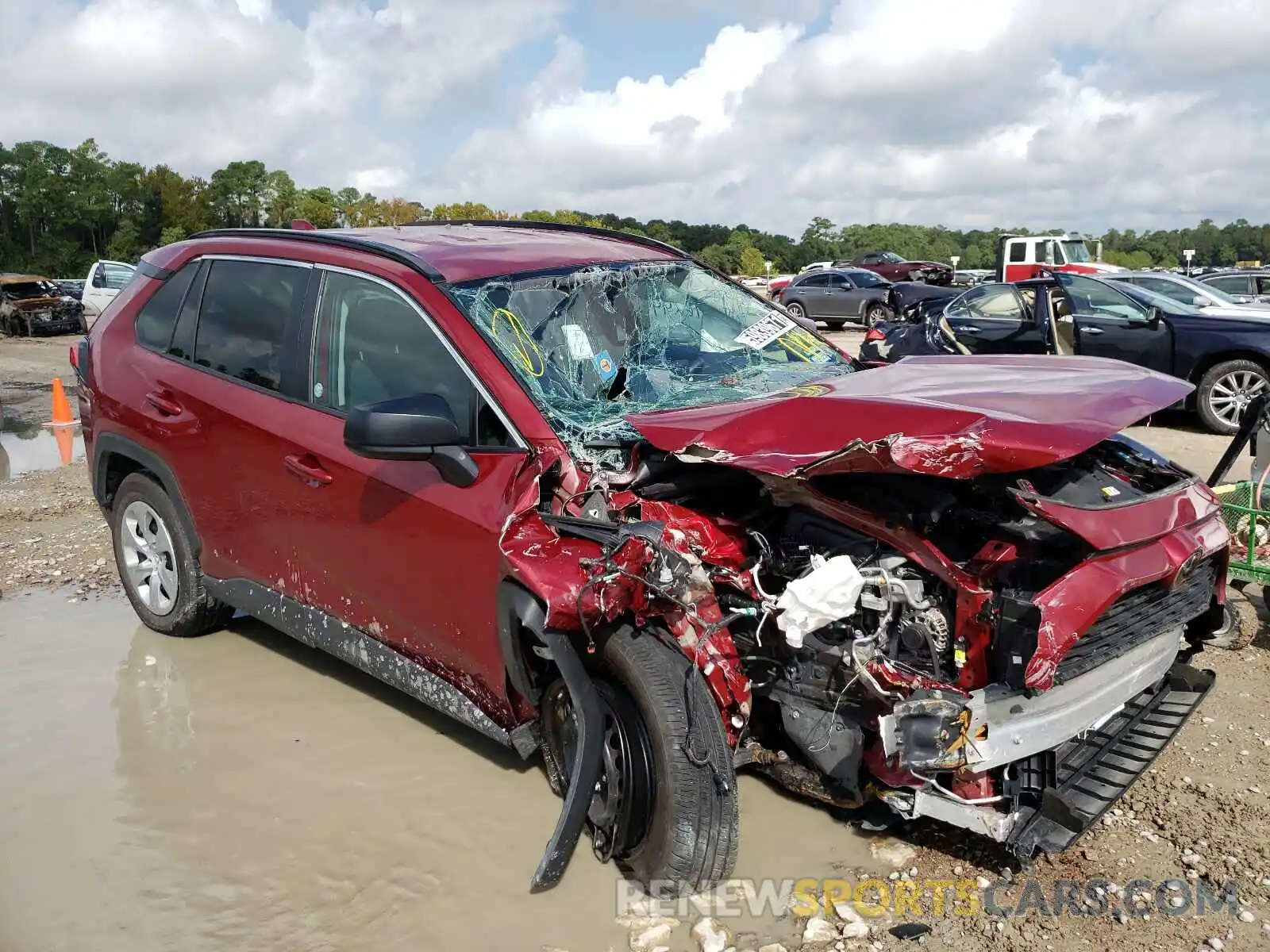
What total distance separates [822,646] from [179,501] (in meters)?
3.16

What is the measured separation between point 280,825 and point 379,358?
5.53ft

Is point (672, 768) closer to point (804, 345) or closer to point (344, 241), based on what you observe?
point (804, 345)

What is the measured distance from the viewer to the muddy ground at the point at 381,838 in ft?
9.84

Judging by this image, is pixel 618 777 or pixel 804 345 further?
pixel 804 345

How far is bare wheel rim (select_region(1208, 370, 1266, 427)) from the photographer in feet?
32.6

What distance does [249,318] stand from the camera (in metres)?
4.41

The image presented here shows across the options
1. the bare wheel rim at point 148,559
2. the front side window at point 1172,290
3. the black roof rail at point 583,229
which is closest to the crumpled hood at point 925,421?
the black roof rail at point 583,229

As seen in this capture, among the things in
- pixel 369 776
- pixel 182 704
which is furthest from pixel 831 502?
pixel 182 704

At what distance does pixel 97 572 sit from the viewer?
257 inches

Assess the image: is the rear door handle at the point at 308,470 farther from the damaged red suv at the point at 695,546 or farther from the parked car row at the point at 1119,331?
the parked car row at the point at 1119,331

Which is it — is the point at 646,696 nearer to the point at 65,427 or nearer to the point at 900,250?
the point at 65,427

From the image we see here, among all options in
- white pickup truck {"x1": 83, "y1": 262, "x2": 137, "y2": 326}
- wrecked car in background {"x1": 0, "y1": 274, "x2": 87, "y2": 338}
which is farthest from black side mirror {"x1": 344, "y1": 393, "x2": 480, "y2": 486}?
wrecked car in background {"x1": 0, "y1": 274, "x2": 87, "y2": 338}

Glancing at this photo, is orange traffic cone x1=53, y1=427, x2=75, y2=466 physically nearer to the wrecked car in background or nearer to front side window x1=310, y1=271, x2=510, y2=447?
front side window x1=310, y1=271, x2=510, y2=447

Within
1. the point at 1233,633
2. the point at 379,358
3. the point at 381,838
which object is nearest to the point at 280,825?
the point at 381,838
